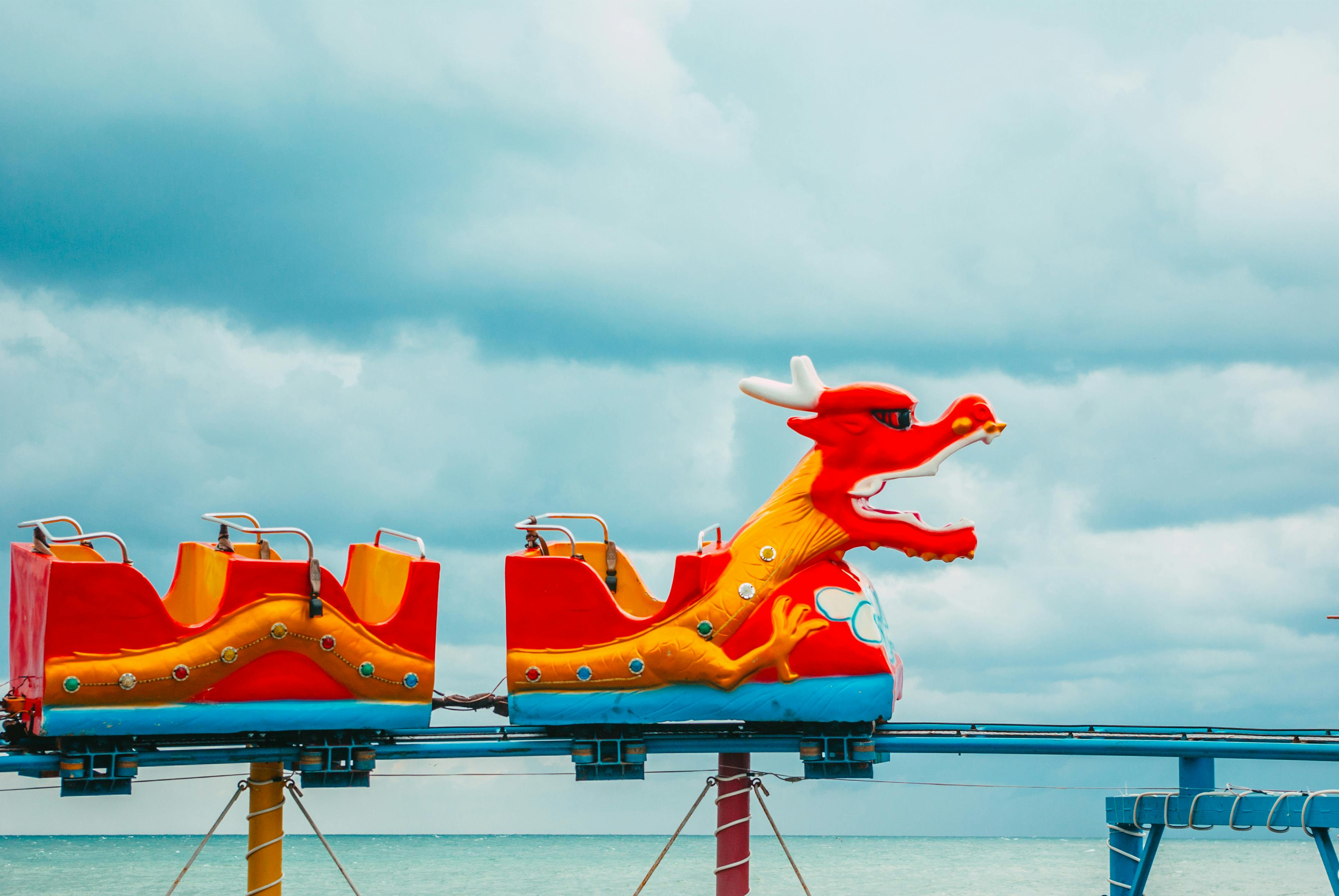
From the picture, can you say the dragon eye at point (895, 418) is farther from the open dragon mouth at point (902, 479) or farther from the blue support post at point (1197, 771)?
the blue support post at point (1197, 771)

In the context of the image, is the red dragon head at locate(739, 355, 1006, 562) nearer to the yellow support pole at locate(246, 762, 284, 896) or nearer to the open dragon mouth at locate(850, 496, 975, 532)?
the open dragon mouth at locate(850, 496, 975, 532)

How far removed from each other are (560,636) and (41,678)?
4991 mm

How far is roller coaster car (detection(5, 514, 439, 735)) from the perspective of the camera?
13.3 meters

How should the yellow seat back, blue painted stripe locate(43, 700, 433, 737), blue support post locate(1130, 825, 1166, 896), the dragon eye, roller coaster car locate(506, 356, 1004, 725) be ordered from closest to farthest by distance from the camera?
blue support post locate(1130, 825, 1166, 896) < blue painted stripe locate(43, 700, 433, 737) < roller coaster car locate(506, 356, 1004, 725) < the dragon eye < the yellow seat back

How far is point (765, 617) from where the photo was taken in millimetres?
14219

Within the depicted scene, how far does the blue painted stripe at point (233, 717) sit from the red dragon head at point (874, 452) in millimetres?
4840

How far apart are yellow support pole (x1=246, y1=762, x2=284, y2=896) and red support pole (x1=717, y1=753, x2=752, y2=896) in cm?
469

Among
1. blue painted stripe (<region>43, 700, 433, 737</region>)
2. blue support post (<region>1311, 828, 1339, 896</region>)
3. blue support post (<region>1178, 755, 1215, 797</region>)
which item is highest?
blue painted stripe (<region>43, 700, 433, 737</region>)

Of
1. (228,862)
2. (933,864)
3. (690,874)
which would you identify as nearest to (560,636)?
(690,874)

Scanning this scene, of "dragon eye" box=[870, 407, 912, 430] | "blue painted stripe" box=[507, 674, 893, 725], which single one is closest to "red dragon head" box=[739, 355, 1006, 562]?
"dragon eye" box=[870, 407, 912, 430]

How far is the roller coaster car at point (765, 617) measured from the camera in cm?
1416

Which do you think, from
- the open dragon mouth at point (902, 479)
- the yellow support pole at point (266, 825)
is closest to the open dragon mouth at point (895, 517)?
the open dragon mouth at point (902, 479)

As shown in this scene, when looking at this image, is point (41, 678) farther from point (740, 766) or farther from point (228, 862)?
point (228, 862)

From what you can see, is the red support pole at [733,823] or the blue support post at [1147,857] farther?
the red support pole at [733,823]
